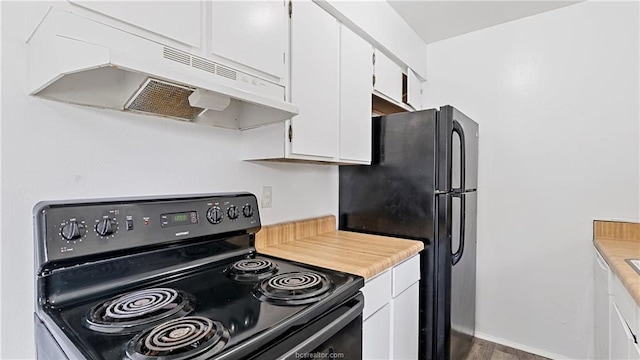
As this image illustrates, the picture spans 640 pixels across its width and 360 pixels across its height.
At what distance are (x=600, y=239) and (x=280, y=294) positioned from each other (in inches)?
86.4

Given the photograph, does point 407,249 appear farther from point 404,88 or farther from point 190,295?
point 404,88

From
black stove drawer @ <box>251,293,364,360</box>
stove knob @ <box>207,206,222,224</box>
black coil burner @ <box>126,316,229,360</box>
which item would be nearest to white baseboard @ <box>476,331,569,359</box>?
black stove drawer @ <box>251,293,364,360</box>

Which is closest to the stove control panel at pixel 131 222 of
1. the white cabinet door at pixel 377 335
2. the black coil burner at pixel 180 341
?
the black coil burner at pixel 180 341

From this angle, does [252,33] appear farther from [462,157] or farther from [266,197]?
[462,157]

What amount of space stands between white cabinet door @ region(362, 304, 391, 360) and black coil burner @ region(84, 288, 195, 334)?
74 centimetres

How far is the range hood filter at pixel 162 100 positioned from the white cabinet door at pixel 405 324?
1257 millimetres

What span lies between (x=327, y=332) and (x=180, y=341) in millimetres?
435

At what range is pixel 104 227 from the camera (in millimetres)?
988

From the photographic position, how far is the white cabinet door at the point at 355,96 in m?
1.74

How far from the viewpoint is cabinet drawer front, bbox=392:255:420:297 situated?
1538 mm

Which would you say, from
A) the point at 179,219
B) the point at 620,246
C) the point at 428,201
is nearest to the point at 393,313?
the point at 428,201

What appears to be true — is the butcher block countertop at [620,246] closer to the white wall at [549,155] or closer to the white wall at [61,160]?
the white wall at [549,155]

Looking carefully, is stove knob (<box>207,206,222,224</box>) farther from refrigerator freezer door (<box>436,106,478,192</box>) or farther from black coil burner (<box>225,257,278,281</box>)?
refrigerator freezer door (<box>436,106,478,192</box>)

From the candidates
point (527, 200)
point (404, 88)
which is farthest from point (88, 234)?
point (527, 200)
